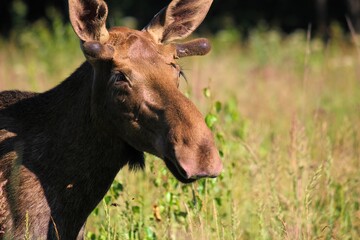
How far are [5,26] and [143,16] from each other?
4.41 meters

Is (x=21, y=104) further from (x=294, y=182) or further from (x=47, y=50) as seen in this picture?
(x=47, y=50)

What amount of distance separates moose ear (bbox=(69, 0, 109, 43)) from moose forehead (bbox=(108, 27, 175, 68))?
0.08 m

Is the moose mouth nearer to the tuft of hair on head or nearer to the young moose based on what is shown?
the young moose

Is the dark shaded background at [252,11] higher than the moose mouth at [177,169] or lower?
lower

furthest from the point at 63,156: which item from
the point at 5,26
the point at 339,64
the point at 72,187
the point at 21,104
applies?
the point at 5,26

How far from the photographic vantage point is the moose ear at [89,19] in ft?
14.2

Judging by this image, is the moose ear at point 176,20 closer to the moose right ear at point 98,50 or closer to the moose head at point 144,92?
the moose head at point 144,92

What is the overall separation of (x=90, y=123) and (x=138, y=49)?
1.72 ft

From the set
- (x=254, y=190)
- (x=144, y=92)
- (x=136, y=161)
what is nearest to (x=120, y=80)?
(x=144, y=92)

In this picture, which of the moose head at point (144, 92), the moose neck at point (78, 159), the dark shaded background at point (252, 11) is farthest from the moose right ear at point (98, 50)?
the dark shaded background at point (252, 11)

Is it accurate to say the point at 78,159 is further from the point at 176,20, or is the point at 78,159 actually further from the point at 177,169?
the point at 176,20

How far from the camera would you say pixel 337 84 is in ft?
37.8

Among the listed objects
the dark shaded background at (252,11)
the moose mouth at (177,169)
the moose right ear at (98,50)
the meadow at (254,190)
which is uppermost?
the moose right ear at (98,50)

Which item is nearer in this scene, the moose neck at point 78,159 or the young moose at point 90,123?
the young moose at point 90,123
